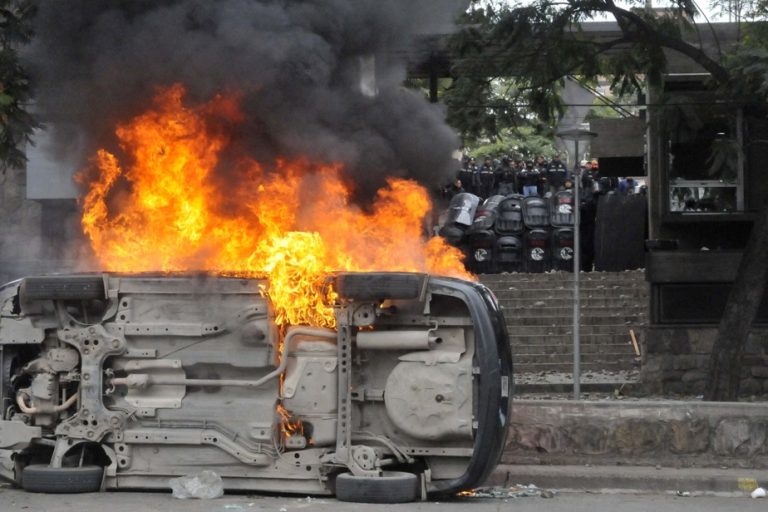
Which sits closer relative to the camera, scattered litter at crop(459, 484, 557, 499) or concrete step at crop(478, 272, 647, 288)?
scattered litter at crop(459, 484, 557, 499)

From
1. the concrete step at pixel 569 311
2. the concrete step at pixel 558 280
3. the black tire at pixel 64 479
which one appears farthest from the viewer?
the concrete step at pixel 558 280

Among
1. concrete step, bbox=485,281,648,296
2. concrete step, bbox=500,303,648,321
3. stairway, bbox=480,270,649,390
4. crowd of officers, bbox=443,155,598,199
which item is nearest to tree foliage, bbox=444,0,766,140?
stairway, bbox=480,270,649,390

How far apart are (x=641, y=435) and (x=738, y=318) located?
13.8 ft

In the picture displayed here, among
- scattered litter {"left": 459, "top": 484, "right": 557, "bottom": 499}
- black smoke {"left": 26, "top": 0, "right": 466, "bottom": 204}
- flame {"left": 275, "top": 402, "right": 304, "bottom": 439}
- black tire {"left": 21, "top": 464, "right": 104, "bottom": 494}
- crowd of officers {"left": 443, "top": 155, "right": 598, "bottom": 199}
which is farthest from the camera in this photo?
crowd of officers {"left": 443, "top": 155, "right": 598, "bottom": 199}

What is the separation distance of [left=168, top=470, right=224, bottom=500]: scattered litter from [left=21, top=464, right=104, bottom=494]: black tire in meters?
0.53

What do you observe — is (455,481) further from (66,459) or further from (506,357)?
(66,459)

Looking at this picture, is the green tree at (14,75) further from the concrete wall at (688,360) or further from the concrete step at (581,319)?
the concrete wall at (688,360)

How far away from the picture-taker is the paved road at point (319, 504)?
25.3 ft

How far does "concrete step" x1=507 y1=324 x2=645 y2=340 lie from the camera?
17.3 metres

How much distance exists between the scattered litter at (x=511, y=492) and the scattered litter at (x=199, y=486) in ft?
5.70

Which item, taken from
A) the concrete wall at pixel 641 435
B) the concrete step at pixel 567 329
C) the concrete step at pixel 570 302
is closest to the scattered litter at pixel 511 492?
the concrete wall at pixel 641 435

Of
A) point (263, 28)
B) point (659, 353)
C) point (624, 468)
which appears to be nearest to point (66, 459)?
point (263, 28)

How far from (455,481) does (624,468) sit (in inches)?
79.8

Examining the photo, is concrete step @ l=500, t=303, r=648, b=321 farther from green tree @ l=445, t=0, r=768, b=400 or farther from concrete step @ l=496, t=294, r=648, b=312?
green tree @ l=445, t=0, r=768, b=400
